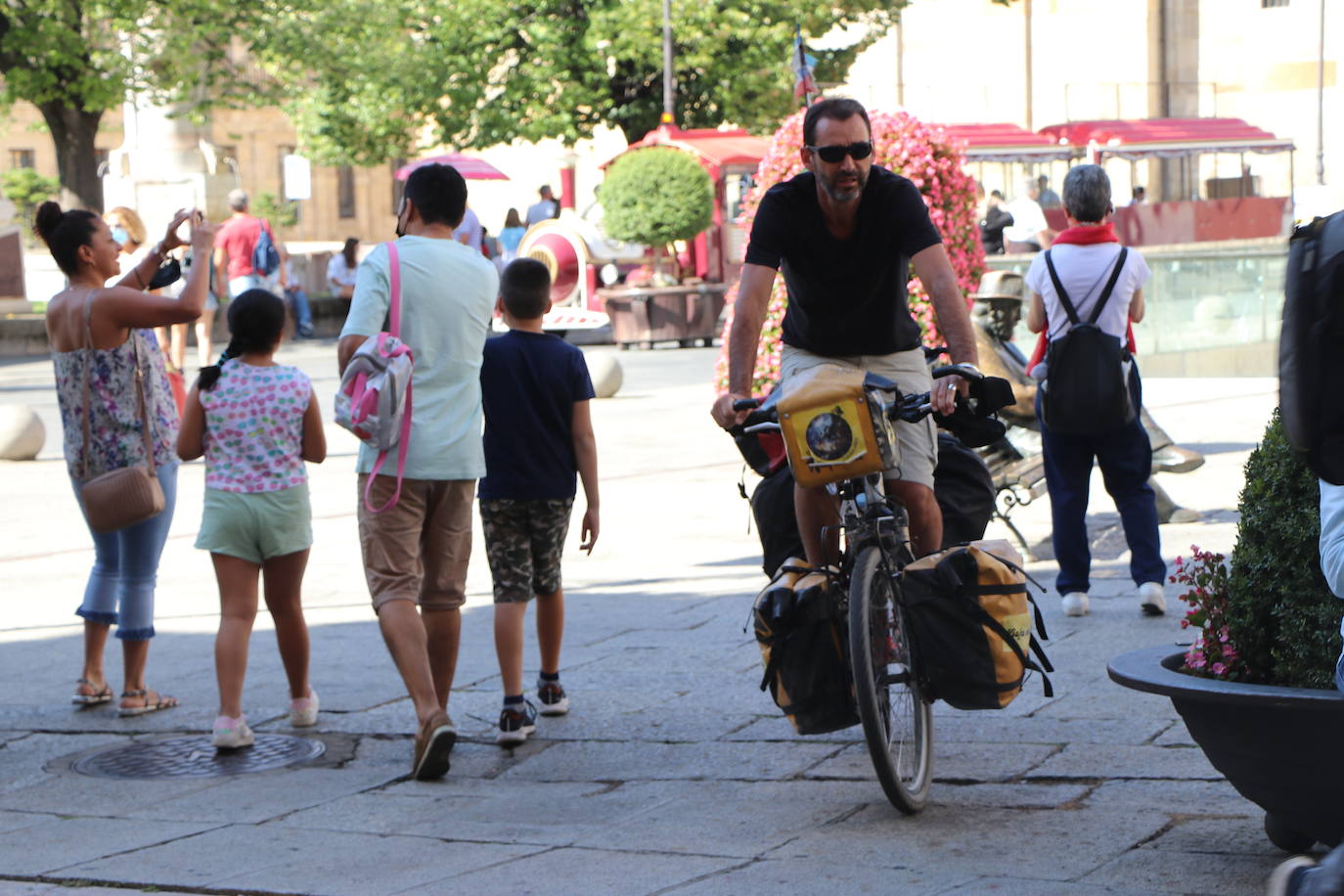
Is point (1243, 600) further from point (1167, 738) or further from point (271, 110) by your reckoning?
point (271, 110)

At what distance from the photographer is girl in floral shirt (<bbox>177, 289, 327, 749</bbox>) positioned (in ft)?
21.2

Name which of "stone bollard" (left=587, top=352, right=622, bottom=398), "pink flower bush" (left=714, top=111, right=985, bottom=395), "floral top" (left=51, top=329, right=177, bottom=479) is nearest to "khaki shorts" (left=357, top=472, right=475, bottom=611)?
"floral top" (left=51, top=329, right=177, bottom=479)

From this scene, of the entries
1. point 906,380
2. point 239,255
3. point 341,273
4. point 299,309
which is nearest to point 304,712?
point 906,380

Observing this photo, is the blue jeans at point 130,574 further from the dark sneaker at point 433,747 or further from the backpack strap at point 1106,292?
the backpack strap at point 1106,292

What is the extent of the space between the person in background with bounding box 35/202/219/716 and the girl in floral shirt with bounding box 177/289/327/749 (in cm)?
25

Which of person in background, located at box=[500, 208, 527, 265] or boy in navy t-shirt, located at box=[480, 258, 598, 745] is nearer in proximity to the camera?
boy in navy t-shirt, located at box=[480, 258, 598, 745]

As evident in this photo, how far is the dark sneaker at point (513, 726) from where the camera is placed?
20.7ft

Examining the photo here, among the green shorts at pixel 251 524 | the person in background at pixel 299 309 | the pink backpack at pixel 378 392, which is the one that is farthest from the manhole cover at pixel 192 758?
the person in background at pixel 299 309

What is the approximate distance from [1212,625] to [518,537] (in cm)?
255

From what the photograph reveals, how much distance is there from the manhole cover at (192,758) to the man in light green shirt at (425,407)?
1.89 ft

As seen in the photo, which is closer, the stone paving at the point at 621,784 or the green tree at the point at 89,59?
the stone paving at the point at 621,784

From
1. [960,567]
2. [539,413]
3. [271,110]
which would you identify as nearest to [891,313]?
[960,567]

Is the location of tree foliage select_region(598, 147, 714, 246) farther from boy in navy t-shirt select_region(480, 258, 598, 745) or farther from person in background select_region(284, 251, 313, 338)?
boy in navy t-shirt select_region(480, 258, 598, 745)

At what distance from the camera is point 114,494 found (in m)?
6.75
